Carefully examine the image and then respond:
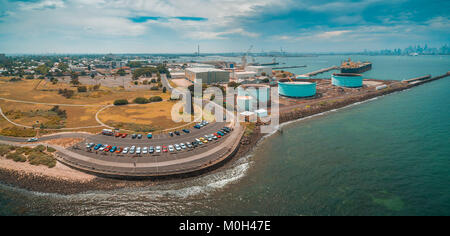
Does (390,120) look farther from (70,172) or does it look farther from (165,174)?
(70,172)

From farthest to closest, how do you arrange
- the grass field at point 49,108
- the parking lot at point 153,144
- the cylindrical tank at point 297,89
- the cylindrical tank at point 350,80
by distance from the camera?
1. the cylindrical tank at point 350,80
2. the cylindrical tank at point 297,89
3. the grass field at point 49,108
4. the parking lot at point 153,144

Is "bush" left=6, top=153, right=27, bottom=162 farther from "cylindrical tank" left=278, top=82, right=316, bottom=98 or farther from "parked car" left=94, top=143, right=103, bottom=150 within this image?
"cylindrical tank" left=278, top=82, right=316, bottom=98

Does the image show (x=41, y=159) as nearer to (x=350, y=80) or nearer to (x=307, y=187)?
(x=307, y=187)

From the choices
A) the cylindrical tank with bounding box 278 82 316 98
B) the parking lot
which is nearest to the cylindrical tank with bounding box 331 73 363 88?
the cylindrical tank with bounding box 278 82 316 98

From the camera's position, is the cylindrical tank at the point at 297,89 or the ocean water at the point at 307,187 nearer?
the ocean water at the point at 307,187

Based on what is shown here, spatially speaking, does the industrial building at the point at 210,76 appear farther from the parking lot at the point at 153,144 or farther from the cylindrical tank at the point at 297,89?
the parking lot at the point at 153,144

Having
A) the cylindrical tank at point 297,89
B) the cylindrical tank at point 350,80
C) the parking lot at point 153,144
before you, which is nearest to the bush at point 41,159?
the parking lot at point 153,144

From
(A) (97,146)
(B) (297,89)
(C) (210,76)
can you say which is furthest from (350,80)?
(A) (97,146)
